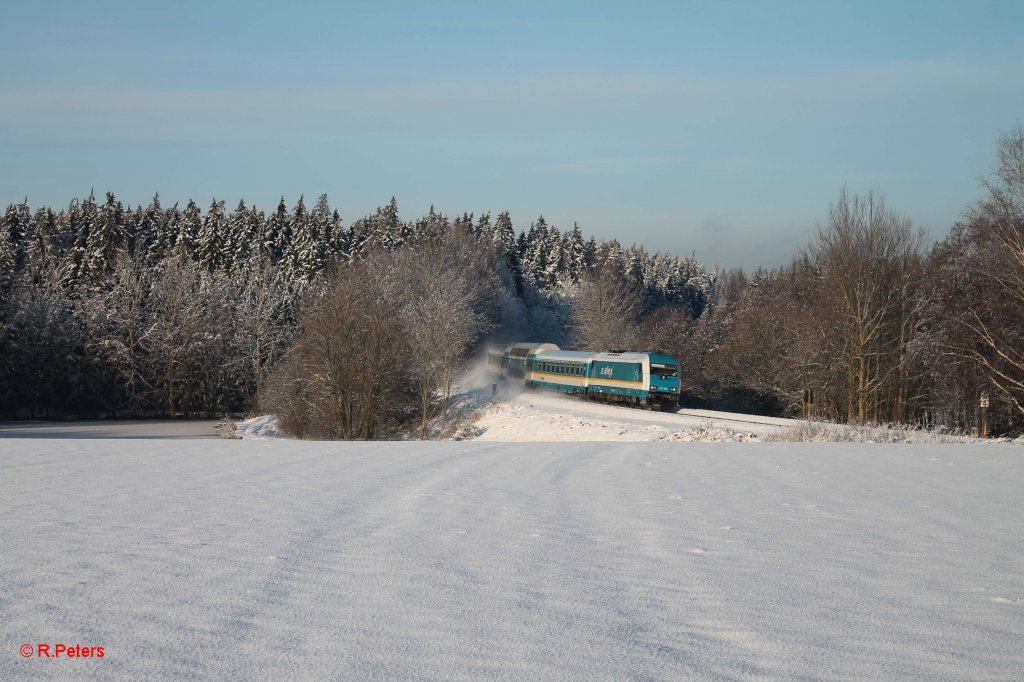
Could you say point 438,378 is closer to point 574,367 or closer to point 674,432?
point 574,367

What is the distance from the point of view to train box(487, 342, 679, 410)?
41.3 meters

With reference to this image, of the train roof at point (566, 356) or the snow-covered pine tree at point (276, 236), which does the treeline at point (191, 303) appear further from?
the train roof at point (566, 356)

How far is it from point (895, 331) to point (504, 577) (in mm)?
40510

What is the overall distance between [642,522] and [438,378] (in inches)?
1689

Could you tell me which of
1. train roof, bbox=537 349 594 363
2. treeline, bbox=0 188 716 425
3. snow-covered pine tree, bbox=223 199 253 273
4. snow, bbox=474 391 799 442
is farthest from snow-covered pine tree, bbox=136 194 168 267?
snow, bbox=474 391 799 442

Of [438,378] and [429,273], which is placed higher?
[429,273]

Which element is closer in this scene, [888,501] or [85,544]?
[85,544]

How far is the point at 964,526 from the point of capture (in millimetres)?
8141

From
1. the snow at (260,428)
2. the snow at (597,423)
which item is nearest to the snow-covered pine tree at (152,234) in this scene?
the snow at (260,428)

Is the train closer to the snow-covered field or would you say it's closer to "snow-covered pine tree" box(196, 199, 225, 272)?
the snow-covered field

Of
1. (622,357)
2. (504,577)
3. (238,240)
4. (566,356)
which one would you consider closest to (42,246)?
(238,240)

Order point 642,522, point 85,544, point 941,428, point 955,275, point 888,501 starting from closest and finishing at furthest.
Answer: point 85,544 → point 642,522 → point 888,501 → point 941,428 → point 955,275

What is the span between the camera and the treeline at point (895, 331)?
1215 inches

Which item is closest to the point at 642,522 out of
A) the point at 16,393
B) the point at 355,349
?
the point at 355,349
